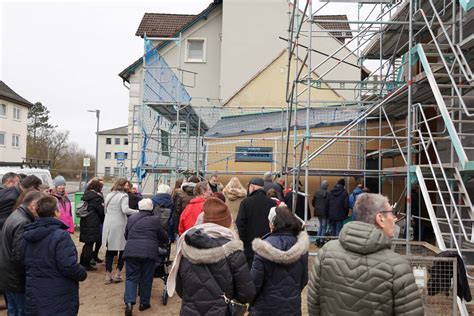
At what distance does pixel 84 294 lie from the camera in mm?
7305

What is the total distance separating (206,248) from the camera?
3514 millimetres

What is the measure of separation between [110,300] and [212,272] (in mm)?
4030

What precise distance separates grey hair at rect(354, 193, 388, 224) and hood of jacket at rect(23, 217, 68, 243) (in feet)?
9.17

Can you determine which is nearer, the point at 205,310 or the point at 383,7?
the point at 205,310

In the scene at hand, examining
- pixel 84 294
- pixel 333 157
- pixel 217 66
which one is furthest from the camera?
pixel 217 66

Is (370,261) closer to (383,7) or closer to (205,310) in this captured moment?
(205,310)

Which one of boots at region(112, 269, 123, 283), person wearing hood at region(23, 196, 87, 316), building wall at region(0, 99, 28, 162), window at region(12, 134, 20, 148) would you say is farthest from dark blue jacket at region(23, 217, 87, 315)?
window at region(12, 134, 20, 148)

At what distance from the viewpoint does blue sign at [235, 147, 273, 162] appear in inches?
552

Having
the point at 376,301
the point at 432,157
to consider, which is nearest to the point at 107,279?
the point at 376,301

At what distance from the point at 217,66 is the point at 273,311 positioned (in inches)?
904

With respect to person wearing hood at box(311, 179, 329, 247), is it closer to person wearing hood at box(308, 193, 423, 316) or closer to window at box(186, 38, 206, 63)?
person wearing hood at box(308, 193, 423, 316)

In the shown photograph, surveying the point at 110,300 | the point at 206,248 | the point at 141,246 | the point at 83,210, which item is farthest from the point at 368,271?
the point at 83,210

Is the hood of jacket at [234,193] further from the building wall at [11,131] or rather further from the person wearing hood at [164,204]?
the building wall at [11,131]

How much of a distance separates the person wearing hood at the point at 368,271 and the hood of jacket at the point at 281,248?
2.42 ft
